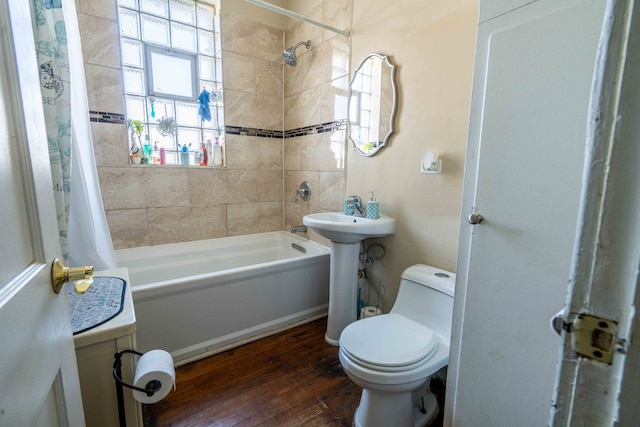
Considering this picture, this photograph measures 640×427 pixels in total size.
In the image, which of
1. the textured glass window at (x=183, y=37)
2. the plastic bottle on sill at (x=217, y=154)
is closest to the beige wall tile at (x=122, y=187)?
the plastic bottle on sill at (x=217, y=154)

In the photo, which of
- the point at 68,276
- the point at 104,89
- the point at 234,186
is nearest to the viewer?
the point at 68,276

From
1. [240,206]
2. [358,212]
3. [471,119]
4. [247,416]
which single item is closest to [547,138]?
[471,119]

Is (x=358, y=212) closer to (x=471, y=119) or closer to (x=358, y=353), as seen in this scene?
(x=358, y=353)

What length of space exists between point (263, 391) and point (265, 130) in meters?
2.21

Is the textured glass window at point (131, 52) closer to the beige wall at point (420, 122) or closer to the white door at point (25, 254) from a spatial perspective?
the beige wall at point (420, 122)

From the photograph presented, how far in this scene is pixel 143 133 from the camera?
2453 mm

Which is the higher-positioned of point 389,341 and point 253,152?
point 253,152

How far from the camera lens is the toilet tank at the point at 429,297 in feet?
4.74

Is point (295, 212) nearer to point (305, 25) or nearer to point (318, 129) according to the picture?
point (318, 129)

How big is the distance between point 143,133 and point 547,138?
8.86ft

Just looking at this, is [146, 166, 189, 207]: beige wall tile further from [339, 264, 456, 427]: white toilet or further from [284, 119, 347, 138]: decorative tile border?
[339, 264, 456, 427]: white toilet

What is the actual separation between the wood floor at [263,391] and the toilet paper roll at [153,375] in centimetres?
50

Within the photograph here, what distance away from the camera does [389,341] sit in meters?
1.32

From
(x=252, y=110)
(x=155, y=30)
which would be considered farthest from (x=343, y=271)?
(x=155, y=30)
